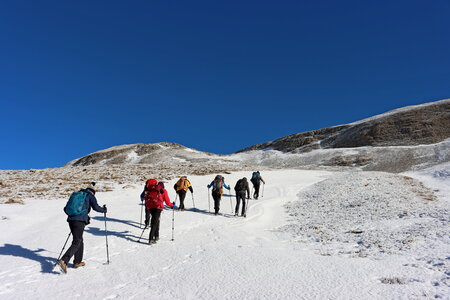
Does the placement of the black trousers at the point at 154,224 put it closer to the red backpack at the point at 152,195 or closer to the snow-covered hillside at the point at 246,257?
the red backpack at the point at 152,195

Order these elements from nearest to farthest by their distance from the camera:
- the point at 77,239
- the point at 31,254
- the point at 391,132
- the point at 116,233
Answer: the point at 77,239, the point at 31,254, the point at 116,233, the point at 391,132

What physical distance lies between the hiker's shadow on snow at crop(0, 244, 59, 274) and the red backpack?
9.97 ft

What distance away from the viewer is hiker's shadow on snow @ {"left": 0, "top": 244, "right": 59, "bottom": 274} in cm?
686

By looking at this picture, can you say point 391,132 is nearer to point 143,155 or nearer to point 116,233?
point 143,155

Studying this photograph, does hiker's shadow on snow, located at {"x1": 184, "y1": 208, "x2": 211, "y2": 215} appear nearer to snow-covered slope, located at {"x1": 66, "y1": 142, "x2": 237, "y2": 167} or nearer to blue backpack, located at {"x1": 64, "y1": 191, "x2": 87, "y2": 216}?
blue backpack, located at {"x1": 64, "y1": 191, "x2": 87, "y2": 216}

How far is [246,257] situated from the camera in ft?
22.3

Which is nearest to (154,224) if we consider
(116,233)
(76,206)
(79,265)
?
(116,233)

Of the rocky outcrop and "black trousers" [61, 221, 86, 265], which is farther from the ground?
the rocky outcrop

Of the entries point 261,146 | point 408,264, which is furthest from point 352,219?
point 261,146

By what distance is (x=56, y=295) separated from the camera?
5117 millimetres

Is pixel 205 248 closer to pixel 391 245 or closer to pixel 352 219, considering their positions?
pixel 391 245

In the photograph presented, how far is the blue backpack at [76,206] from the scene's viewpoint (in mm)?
6855

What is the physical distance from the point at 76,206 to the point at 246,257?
4.52 meters

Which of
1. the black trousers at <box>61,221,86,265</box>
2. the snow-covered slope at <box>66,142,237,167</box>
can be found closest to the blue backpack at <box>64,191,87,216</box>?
the black trousers at <box>61,221,86,265</box>
